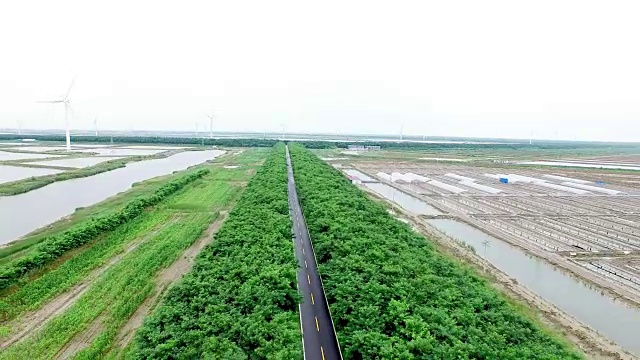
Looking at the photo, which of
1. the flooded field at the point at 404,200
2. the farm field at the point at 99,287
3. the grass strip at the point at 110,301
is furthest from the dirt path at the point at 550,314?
the grass strip at the point at 110,301

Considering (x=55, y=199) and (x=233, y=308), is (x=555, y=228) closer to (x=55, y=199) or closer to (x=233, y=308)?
(x=233, y=308)

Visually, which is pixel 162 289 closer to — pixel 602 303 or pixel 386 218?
pixel 386 218

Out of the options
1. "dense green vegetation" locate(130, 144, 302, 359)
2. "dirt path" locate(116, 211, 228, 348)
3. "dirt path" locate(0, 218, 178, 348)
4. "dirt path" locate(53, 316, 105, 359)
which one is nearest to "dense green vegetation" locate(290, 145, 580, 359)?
"dense green vegetation" locate(130, 144, 302, 359)

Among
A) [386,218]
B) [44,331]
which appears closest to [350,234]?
[386,218]

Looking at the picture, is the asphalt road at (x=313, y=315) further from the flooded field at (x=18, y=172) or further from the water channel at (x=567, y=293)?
the flooded field at (x=18, y=172)

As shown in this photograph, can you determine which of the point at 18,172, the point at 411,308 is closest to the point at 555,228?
the point at 411,308

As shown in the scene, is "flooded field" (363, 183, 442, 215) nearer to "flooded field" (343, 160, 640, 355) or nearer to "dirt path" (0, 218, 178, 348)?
"flooded field" (343, 160, 640, 355)

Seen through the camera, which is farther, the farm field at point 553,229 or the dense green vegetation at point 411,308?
the farm field at point 553,229
